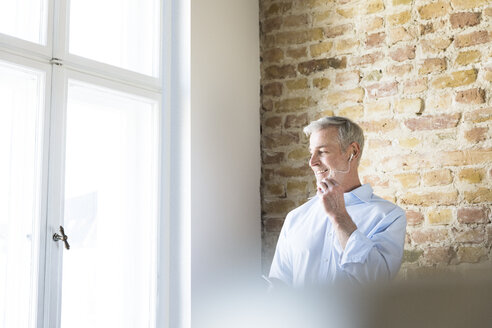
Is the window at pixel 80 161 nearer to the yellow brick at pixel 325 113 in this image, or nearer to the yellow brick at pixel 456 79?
the yellow brick at pixel 325 113

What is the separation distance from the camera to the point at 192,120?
318cm

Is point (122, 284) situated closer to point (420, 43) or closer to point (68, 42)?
point (68, 42)

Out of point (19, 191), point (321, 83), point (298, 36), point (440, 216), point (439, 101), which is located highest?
point (298, 36)

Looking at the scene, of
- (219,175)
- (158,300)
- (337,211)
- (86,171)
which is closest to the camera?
(337,211)

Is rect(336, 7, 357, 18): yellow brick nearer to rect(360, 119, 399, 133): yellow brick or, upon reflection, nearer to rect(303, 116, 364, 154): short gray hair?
rect(360, 119, 399, 133): yellow brick

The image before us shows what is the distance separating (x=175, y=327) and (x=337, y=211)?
3.72ft

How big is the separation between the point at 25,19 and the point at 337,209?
1598 millimetres

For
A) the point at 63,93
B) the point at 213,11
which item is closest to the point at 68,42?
the point at 63,93

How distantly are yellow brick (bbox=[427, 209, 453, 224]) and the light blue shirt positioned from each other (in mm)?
415

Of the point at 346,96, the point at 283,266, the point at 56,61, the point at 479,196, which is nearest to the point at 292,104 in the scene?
the point at 346,96

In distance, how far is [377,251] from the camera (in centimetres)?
249

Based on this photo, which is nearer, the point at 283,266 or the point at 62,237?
the point at 62,237

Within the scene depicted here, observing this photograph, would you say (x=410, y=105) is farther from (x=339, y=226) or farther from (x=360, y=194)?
(x=339, y=226)

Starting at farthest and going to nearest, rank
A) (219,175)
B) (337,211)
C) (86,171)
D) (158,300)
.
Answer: (219,175) < (158,300) < (86,171) < (337,211)
